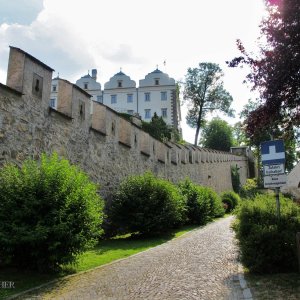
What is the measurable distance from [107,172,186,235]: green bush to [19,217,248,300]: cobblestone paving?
2.99 meters

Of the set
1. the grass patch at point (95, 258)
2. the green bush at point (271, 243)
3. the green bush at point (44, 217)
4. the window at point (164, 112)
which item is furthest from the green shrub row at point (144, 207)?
the window at point (164, 112)

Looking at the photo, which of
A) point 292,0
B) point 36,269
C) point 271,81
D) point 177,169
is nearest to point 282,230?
point 271,81

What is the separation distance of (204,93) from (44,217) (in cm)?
4791

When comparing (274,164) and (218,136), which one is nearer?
(274,164)

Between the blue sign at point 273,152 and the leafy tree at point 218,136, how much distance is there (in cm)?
5781

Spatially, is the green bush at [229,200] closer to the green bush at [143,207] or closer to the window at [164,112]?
the green bush at [143,207]

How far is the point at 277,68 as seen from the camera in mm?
6508

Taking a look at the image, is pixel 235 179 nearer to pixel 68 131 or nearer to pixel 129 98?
pixel 129 98

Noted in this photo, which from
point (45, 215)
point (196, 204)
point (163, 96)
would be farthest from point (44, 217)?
point (163, 96)

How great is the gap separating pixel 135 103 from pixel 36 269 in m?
54.2

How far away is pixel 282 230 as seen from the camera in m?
7.03

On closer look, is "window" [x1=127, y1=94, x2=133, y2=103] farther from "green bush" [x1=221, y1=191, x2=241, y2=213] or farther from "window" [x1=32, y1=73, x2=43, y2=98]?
"window" [x1=32, y1=73, x2=43, y2=98]

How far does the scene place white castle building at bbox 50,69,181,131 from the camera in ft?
195

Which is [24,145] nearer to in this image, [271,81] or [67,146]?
[67,146]
